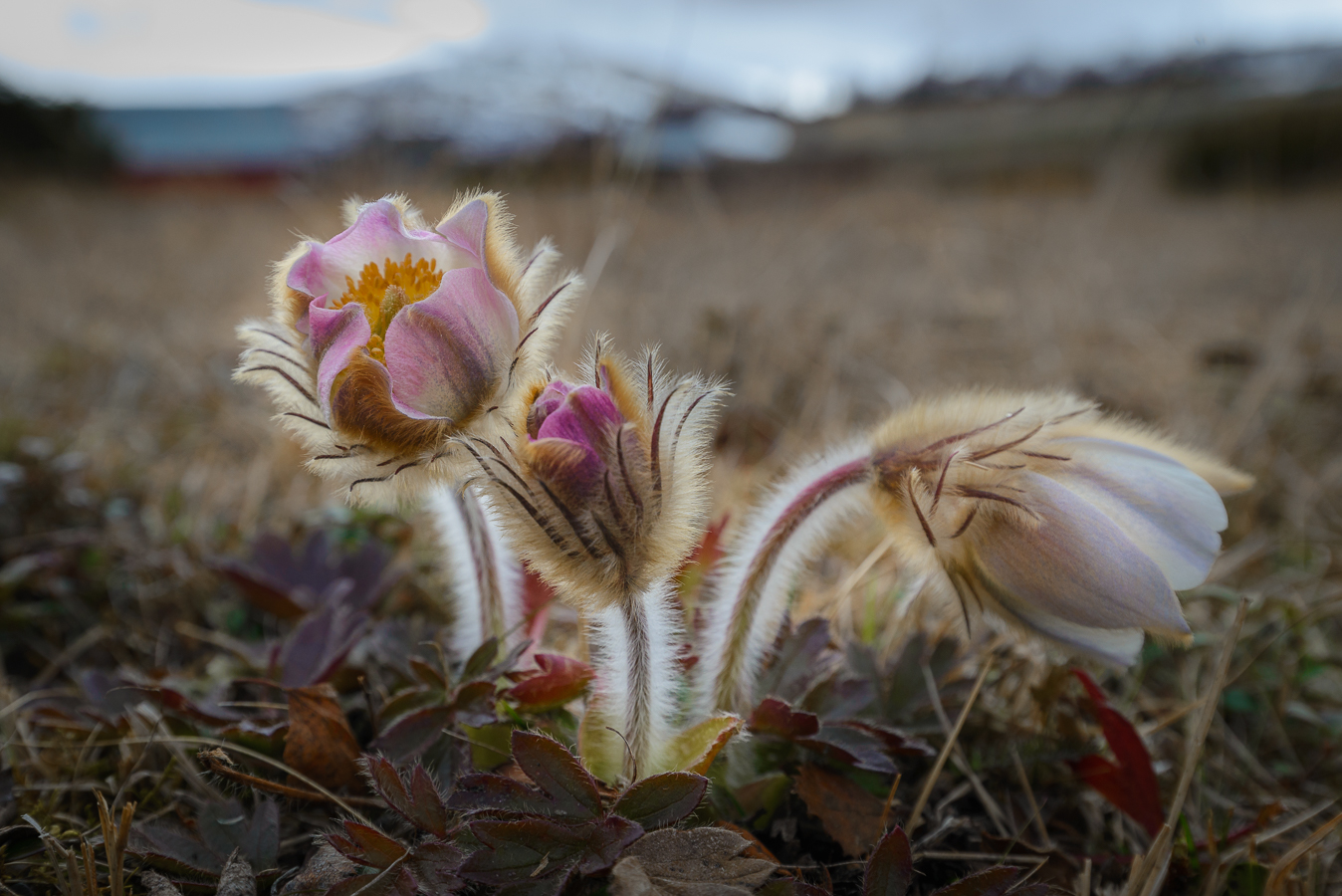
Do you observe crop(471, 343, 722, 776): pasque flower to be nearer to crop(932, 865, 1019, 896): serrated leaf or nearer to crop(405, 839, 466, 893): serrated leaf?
crop(405, 839, 466, 893): serrated leaf

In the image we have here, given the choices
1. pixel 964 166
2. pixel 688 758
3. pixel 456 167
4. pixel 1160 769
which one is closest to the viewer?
pixel 688 758

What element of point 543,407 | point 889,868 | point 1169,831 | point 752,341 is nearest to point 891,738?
point 889,868

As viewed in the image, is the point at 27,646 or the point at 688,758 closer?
the point at 688,758

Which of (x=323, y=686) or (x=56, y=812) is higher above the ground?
(x=323, y=686)

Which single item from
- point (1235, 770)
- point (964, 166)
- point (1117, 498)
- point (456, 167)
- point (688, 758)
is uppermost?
point (964, 166)

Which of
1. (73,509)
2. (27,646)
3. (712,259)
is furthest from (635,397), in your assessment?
(712,259)

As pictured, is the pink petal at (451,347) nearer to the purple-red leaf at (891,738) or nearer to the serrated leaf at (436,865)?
the serrated leaf at (436,865)

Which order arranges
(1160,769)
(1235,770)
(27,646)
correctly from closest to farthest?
(1160,769), (1235,770), (27,646)

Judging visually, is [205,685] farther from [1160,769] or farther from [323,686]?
[1160,769]
